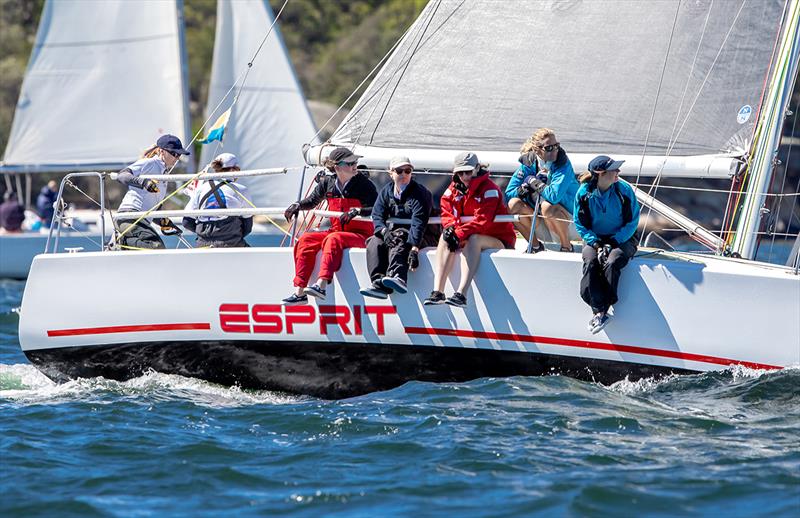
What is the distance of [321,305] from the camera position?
26.7 ft

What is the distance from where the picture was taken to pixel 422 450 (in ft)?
21.1

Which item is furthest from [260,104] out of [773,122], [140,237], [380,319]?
[773,122]

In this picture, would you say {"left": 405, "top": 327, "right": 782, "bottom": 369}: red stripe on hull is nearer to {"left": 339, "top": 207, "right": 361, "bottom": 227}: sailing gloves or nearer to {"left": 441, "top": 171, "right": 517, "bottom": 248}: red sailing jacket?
{"left": 441, "top": 171, "right": 517, "bottom": 248}: red sailing jacket

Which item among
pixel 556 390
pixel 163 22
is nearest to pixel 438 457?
pixel 556 390

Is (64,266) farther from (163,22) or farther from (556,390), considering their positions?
(163,22)

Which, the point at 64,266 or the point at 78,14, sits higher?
the point at 78,14

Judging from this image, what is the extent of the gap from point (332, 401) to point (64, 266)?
2292 millimetres

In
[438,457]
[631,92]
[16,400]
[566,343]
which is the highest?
[631,92]

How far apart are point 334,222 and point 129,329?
1.71 m

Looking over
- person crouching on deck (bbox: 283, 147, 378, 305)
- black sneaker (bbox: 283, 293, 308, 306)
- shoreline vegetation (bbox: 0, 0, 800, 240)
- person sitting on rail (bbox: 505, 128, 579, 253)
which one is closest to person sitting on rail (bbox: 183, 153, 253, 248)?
person crouching on deck (bbox: 283, 147, 378, 305)

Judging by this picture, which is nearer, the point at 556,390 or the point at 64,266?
the point at 556,390

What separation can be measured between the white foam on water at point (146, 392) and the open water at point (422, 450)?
0.11 ft

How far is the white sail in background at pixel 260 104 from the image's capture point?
21.6 metres

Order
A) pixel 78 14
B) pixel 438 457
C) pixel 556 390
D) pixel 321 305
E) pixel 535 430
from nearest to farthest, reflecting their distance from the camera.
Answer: pixel 438 457
pixel 535 430
pixel 556 390
pixel 321 305
pixel 78 14
